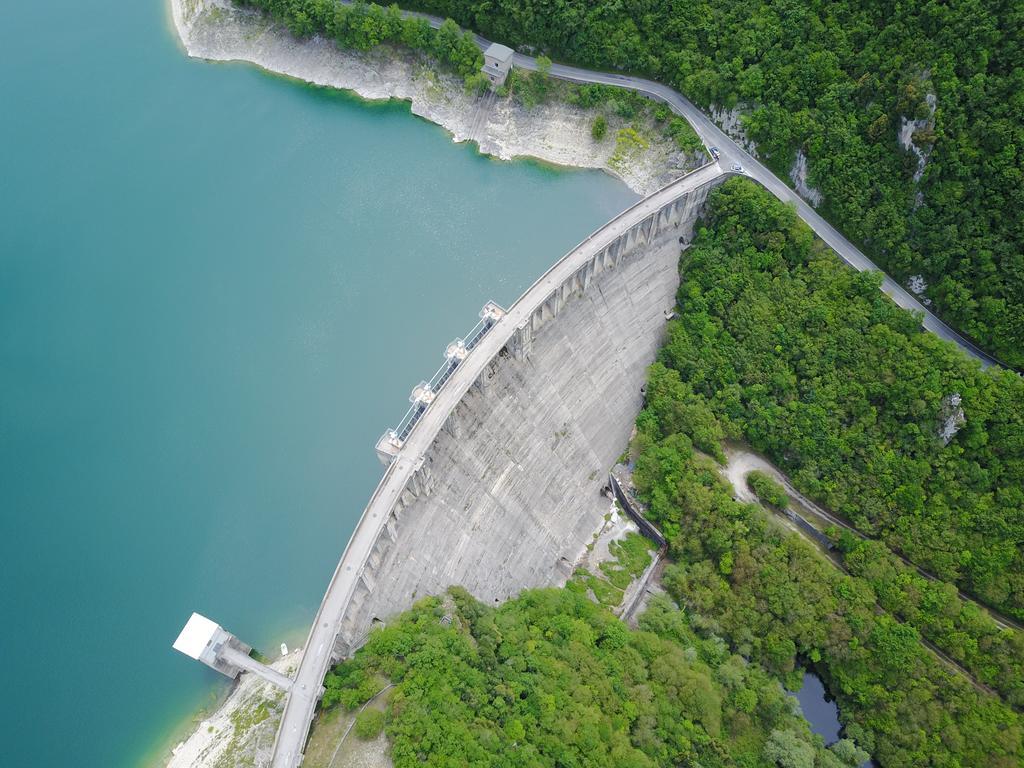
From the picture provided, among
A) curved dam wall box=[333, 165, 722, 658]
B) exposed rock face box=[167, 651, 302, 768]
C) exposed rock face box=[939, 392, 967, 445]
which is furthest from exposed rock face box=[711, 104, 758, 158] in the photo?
exposed rock face box=[167, 651, 302, 768]

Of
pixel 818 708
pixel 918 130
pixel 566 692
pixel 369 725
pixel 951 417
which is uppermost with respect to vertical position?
pixel 918 130

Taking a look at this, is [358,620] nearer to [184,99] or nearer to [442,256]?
[442,256]

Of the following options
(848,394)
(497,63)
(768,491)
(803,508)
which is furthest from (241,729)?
(497,63)

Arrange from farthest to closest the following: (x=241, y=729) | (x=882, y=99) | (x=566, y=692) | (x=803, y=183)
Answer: (x=803, y=183) → (x=882, y=99) → (x=241, y=729) → (x=566, y=692)

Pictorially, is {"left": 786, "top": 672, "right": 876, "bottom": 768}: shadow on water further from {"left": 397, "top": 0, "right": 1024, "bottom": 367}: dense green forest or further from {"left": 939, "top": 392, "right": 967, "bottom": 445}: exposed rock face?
{"left": 397, "top": 0, "right": 1024, "bottom": 367}: dense green forest

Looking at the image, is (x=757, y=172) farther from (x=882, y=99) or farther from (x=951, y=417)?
(x=951, y=417)

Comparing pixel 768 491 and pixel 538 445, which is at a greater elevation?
pixel 768 491
